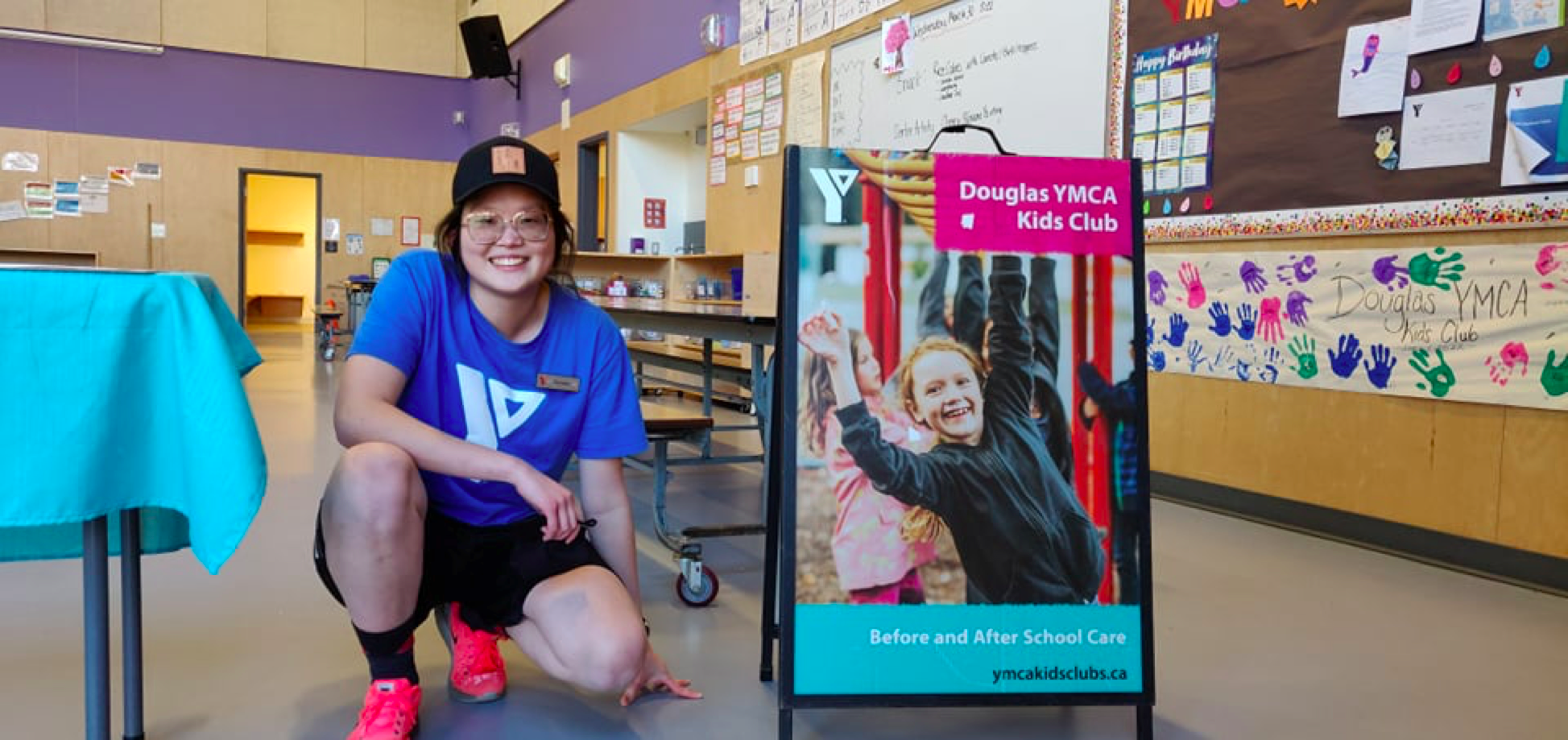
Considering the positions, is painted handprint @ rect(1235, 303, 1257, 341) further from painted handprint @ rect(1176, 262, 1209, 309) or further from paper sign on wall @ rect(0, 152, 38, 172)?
paper sign on wall @ rect(0, 152, 38, 172)

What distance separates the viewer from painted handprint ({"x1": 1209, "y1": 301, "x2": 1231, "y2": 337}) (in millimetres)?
3760

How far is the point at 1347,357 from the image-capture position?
3348 mm

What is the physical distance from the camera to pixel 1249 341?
3666 millimetres

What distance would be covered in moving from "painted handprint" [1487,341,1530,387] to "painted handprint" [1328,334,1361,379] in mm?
390

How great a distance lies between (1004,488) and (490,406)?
819 mm

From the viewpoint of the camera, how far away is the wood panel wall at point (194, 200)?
1169 cm

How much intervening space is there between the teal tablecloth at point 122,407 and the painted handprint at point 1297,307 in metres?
3.08

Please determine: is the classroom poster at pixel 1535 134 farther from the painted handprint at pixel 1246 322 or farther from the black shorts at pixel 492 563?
the black shorts at pixel 492 563

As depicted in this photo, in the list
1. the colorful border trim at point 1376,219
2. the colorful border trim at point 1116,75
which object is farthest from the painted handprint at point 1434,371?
the colorful border trim at point 1116,75

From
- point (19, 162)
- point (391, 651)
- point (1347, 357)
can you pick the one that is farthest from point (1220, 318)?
point (19, 162)

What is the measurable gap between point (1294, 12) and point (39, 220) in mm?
12625

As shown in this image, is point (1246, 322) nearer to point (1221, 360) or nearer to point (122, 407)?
point (1221, 360)

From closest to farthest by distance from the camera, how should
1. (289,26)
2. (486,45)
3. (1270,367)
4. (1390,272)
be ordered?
(1390,272), (1270,367), (486,45), (289,26)

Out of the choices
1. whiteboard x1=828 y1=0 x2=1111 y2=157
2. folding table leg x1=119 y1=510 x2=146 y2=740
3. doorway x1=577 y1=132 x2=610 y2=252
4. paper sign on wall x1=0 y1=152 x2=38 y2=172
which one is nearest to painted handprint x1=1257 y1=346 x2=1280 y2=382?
whiteboard x1=828 y1=0 x2=1111 y2=157
